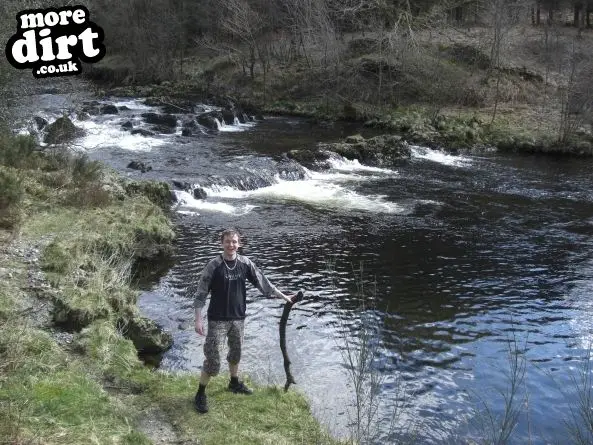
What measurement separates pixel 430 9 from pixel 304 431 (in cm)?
5162

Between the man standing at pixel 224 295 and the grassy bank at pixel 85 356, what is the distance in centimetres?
56

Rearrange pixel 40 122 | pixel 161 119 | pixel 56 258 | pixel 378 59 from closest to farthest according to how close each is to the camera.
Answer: pixel 56 258, pixel 40 122, pixel 161 119, pixel 378 59

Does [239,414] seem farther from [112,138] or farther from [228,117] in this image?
[228,117]

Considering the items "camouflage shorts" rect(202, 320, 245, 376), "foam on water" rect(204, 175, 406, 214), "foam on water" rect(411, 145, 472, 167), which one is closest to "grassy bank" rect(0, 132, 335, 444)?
"camouflage shorts" rect(202, 320, 245, 376)

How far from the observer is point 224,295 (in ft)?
25.0

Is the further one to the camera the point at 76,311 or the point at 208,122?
the point at 208,122

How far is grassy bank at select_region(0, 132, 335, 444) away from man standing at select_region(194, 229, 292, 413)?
558 mm

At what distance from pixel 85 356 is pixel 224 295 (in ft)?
8.52

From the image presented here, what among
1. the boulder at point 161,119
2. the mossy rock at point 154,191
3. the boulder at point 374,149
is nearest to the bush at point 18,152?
the mossy rock at point 154,191

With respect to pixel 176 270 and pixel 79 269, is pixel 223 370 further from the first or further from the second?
pixel 176 270

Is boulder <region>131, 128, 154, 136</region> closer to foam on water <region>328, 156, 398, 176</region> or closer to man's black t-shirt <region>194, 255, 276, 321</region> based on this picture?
foam on water <region>328, 156, 398, 176</region>

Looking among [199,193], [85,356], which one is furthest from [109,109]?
[85,356]

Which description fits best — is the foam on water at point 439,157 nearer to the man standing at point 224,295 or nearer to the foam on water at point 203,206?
the foam on water at point 203,206

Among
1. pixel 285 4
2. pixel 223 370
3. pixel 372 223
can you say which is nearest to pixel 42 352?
pixel 223 370
